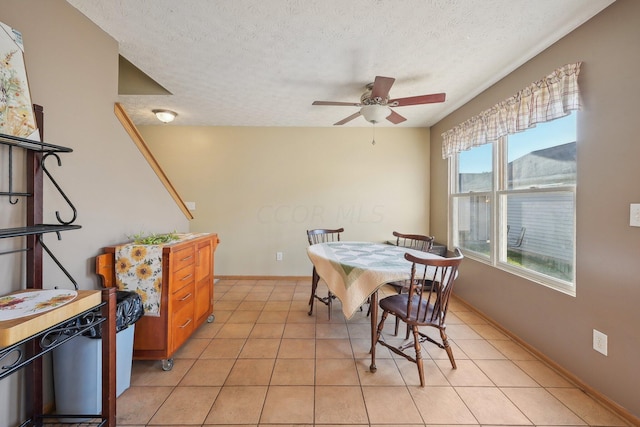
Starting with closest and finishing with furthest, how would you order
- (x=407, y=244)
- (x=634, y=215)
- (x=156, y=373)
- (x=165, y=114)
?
1. (x=634, y=215)
2. (x=156, y=373)
3. (x=165, y=114)
4. (x=407, y=244)

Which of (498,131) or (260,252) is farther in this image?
(260,252)

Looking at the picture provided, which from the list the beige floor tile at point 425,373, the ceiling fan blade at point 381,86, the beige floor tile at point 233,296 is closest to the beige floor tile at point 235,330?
the beige floor tile at point 233,296

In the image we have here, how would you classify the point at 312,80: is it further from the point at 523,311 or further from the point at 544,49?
the point at 523,311

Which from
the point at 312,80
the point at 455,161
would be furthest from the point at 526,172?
the point at 312,80

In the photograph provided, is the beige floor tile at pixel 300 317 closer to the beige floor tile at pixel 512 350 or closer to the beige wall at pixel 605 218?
the beige floor tile at pixel 512 350

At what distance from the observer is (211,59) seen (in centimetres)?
207

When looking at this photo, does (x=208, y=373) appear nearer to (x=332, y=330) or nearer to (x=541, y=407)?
(x=332, y=330)

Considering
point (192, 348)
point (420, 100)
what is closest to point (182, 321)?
point (192, 348)

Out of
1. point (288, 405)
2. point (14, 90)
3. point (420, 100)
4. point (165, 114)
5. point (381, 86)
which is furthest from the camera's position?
point (165, 114)

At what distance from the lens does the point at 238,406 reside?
145 cm

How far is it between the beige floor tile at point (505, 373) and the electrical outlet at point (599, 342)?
44 cm

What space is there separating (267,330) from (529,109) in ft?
9.67

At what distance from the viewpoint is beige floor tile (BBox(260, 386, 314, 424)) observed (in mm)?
1354

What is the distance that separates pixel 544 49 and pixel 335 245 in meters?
2.38
